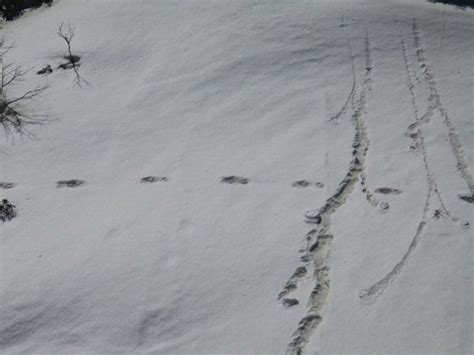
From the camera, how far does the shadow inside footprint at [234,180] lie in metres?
4.52

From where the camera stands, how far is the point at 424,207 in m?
4.12

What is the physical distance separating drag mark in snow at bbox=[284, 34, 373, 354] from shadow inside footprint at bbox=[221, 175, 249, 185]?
0.74m

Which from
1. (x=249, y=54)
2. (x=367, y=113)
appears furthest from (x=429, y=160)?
(x=249, y=54)

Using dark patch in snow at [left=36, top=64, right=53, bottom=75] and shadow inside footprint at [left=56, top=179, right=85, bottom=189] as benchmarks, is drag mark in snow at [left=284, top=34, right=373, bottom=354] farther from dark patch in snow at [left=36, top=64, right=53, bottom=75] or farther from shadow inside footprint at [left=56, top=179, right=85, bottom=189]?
dark patch in snow at [left=36, top=64, right=53, bottom=75]

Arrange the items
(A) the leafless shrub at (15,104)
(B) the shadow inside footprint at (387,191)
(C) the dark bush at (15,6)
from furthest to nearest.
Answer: (C) the dark bush at (15,6), (A) the leafless shrub at (15,104), (B) the shadow inside footprint at (387,191)

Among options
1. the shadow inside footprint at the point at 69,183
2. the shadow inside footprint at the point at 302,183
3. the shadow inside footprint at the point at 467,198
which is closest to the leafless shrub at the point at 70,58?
the shadow inside footprint at the point at 69,183

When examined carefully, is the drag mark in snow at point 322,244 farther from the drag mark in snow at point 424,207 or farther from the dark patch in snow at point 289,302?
the drag mark in snow at point 424,207

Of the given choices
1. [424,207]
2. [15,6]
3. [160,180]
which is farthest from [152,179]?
[15,6]

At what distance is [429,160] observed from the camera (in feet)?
14.9

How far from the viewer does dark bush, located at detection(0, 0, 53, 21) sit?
23.9 feet

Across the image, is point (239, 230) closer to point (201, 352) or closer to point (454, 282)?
point (201, 352)

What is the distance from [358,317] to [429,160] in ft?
5.97

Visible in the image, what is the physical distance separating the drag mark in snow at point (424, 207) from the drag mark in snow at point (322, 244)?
31cm

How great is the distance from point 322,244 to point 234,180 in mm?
1040
